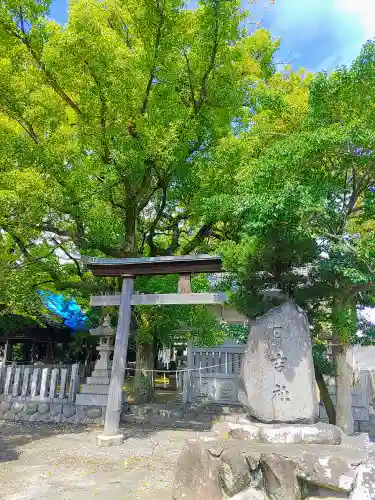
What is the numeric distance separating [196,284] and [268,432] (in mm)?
7885

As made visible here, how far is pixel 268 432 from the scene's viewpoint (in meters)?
5.47

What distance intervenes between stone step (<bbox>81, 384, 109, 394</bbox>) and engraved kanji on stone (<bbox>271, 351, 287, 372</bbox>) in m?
6.37

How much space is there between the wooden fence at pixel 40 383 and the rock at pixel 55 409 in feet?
0.46

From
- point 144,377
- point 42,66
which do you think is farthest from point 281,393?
point 42,66

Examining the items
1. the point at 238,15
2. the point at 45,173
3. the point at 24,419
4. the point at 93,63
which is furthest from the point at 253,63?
the point at 24,419

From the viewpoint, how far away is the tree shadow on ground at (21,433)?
7834 mm

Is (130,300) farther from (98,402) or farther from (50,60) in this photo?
(50,60)

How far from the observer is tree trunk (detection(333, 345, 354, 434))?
23.1 feet

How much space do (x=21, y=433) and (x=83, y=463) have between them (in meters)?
3.32

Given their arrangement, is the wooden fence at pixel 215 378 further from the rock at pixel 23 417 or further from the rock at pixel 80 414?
the rock at pixel 23 417

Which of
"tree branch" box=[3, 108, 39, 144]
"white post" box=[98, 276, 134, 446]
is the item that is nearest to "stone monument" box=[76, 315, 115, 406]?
"white post" box=[98, 276, 134, 446]

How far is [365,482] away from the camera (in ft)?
Answer: 14.6

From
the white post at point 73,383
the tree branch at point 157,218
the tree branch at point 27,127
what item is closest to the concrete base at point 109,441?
the white post at point 73,383

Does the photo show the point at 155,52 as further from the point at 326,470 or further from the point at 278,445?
the point at 326,470
